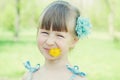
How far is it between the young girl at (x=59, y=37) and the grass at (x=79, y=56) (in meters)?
3.57

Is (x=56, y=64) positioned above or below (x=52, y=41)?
below

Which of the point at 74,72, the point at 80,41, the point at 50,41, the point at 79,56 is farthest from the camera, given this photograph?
the point at 80,41

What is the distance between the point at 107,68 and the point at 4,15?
2.80 m

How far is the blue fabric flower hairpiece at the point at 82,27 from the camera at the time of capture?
2480 mm

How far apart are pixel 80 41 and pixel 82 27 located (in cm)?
629

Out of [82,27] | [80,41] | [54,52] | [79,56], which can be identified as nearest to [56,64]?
[54,52]

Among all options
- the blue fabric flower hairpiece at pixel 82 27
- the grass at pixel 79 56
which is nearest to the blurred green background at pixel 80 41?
the grass at pixel 79 56

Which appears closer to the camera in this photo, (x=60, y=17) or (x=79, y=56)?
(x=60, y=17)

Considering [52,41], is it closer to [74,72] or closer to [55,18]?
[55,18]

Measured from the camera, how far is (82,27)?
8.21 ft

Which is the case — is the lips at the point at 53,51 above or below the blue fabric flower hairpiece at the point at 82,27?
below

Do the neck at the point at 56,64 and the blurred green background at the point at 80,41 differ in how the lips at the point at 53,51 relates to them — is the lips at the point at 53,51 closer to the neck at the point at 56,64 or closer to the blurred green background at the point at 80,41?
the neck at the point at 56,64

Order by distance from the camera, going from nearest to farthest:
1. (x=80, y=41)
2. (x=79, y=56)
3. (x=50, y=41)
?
(x=50, y=41) < (x=79, y=56) < (x=80, y=41)

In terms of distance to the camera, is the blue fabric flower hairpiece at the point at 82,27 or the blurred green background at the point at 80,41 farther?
the blurred green background at the point at 80,41
